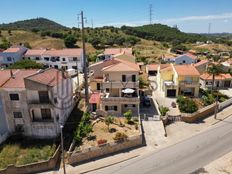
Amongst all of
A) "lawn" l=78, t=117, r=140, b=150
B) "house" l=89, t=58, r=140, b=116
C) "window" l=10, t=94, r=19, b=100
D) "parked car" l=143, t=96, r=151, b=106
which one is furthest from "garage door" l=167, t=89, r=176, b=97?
"window" l=10, t=94, r=19, b=100

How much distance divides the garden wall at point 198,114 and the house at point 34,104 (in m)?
21.2

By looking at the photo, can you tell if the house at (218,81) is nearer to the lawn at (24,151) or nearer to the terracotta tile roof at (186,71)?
the terracotta tile roof at (186,71)

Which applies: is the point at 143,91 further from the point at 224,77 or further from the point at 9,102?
the point at 9,102

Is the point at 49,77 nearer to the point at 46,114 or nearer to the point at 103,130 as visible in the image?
the point at 46,114

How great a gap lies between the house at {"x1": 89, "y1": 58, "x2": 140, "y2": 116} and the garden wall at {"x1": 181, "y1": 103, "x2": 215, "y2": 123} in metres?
8.52

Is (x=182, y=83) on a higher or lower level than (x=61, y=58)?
lower

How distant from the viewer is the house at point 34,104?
33938 millimetres

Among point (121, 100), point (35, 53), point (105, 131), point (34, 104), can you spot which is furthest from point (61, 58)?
point (105, 131)

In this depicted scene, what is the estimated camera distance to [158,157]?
3192cm

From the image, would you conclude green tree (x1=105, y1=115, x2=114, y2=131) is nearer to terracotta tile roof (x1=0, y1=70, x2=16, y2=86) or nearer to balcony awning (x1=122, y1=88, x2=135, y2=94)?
balcony awning (x1=122, y1=88, x2=135, y2=94)

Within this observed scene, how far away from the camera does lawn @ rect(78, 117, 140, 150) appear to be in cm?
3434

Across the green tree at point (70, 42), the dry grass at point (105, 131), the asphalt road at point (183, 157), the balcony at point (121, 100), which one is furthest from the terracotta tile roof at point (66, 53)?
the asphalt road at point (183, 157)

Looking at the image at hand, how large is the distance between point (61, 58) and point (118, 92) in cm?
3910

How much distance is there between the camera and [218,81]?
58.3m
